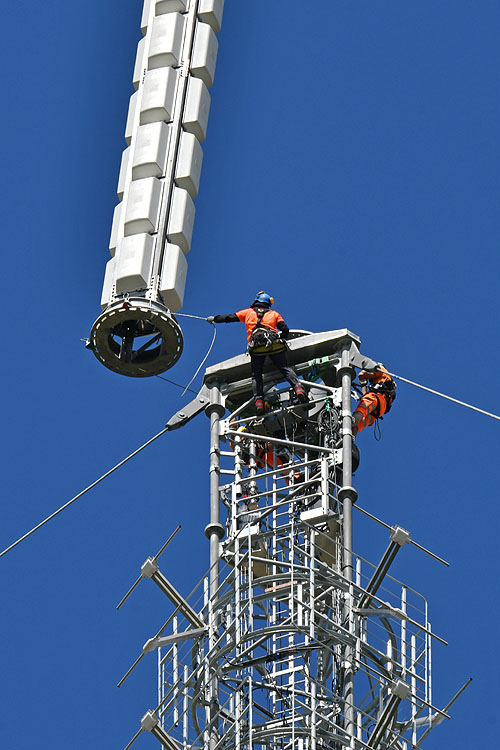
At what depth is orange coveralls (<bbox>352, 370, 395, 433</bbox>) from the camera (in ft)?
189

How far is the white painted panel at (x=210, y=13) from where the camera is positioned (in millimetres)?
66188

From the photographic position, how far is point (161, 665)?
171ft

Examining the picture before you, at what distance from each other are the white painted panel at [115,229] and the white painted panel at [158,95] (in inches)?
106

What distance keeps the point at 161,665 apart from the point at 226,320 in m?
9.60

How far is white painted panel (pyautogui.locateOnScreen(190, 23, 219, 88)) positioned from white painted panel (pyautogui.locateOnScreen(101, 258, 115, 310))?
648 centimetres

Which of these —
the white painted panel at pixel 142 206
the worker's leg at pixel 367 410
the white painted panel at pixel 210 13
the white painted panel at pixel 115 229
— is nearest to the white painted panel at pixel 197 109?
the white painted panel at pixel 142 206

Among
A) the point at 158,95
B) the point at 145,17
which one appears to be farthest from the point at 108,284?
the point at 145,17

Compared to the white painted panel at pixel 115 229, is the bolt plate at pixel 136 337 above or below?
below

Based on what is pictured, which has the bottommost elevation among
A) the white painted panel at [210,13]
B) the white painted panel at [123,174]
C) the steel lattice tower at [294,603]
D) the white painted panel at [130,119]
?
the steel lattice tower at [294,603]

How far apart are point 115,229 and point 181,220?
177 cm

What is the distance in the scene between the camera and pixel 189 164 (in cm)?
6259

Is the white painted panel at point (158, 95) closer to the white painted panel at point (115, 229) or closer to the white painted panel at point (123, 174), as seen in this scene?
the white painted panel at point (123, 174)

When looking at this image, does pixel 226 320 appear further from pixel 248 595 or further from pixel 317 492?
pixel 248 595

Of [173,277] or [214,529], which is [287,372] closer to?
[214,529]
